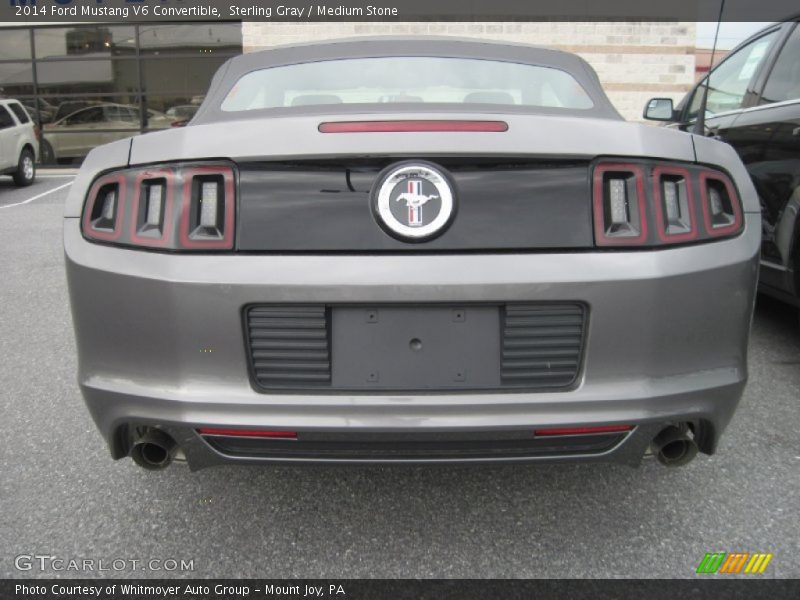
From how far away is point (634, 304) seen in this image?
173cm

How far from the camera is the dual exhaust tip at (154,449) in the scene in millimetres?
1866

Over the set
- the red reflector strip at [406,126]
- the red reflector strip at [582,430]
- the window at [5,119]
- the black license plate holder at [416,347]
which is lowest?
the window at [5,119]

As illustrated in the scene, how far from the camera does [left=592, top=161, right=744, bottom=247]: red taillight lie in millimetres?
1771

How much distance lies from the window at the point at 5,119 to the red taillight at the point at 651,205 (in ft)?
44.7

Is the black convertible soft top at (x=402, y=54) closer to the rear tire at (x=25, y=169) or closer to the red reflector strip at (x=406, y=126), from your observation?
the red reflector strip at (x=406, y=126)

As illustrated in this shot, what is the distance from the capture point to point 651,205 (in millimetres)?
1790

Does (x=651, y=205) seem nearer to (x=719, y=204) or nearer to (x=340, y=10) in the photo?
(x=719, y=204)

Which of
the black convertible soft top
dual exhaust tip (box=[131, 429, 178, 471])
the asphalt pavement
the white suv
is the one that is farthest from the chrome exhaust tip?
the white suv
